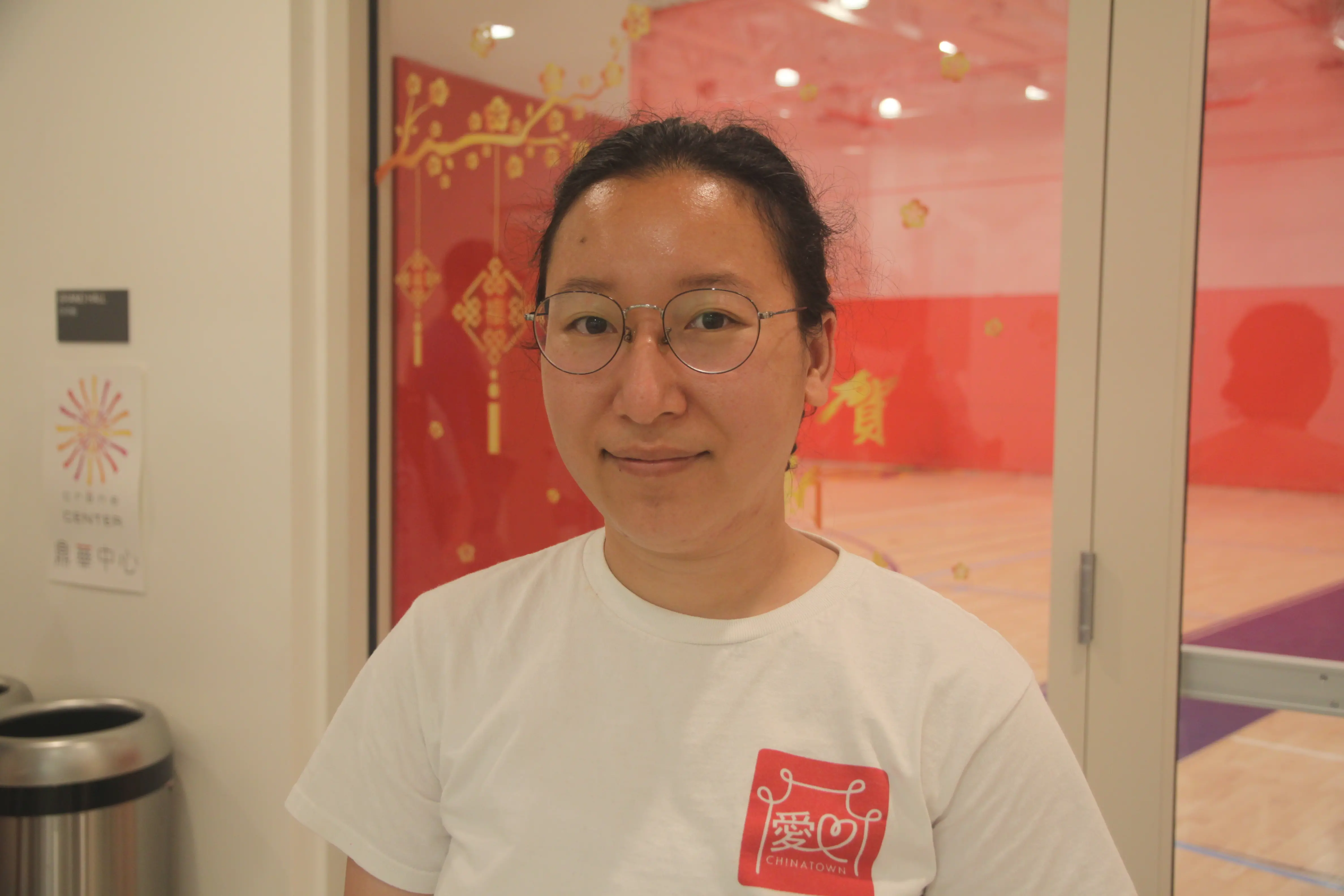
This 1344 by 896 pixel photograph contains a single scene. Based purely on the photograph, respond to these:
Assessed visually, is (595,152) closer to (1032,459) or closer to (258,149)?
(1032,459)

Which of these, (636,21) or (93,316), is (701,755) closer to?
(636,21)

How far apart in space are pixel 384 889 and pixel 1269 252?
1.52 meters

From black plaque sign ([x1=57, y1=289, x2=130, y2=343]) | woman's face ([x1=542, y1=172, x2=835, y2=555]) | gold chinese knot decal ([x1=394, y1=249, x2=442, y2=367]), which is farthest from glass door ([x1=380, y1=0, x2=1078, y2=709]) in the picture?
black plaque sign ([x1=57, y1=289, x2=130, y2=343])

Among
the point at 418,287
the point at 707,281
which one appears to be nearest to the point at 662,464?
the point at 707,281

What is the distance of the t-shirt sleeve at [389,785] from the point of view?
1114 mm

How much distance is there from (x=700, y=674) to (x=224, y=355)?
5.73 ft

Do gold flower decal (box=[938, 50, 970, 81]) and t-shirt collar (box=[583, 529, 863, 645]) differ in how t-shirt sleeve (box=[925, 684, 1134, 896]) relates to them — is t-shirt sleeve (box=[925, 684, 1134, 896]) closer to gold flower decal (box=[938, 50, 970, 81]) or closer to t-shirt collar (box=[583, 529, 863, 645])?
t-shirt collar (box=[583, 529, 863, 645])

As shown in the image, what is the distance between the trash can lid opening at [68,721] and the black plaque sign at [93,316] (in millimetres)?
899

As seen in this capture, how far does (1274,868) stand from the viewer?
156cm

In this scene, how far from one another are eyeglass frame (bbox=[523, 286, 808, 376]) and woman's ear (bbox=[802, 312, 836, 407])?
0.26ft

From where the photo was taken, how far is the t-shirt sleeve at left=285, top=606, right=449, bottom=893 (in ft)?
3.66

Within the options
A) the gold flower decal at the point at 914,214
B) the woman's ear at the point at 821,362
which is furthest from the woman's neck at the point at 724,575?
the gold flower decal at the point at 914,214

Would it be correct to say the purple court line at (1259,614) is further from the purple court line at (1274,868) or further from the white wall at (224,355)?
the white wall at (224,355)

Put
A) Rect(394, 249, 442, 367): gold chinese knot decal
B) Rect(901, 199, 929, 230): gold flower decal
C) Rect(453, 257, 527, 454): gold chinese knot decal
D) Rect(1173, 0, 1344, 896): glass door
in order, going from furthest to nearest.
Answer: Rect(394, 249, 442, 367): gold chinese knot decal, Rect(453, 257, 527, 454): gold chinese knot decal, Rect(901, 199, 929, 230): gold flower decal, Rect(1173, 0, 1344, 896): glass door
